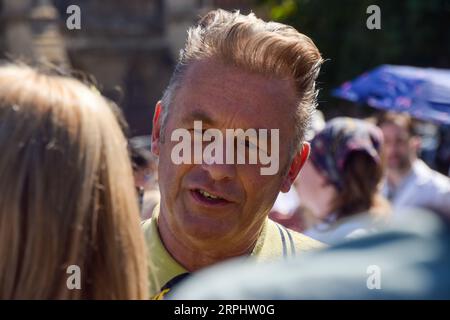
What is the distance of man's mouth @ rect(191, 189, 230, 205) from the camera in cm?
227

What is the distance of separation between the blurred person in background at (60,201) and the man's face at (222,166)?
602mm

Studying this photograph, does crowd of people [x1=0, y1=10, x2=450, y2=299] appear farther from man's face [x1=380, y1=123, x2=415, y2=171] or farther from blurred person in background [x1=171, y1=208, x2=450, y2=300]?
man's face [x1=380, y1=123, x2=415, y2=171]

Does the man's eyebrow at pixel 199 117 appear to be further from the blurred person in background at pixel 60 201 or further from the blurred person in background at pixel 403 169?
the blurred person in background at pixel 403 169

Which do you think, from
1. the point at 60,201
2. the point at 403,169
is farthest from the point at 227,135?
the point at 403,169

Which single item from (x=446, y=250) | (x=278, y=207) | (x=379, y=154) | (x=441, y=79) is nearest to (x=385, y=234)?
(x=446, y=250)

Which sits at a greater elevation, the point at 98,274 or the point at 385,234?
the point at 385,234

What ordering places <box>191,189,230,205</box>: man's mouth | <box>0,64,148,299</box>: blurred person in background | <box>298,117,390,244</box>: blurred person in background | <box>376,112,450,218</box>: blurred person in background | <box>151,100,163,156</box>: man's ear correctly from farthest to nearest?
<box>376,112,450,218</box>: blurred person in background < <box>298,117,390,244</box>: blurred person in background < <box>151,100,163,156</box>: man's ear < <box>191,189,230,205</box>: man's mouth < <box>0,64,148,299</box>: blurred person in background

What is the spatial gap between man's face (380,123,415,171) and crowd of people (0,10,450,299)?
1.75 meters

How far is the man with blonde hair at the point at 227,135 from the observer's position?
7.50 ft

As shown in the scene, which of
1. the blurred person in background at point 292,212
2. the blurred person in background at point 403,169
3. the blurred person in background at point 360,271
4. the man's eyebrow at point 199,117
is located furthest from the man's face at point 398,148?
the blurred person in background at point 360,271

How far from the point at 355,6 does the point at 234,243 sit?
1424 centimetres

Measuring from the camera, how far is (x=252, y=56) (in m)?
2.33

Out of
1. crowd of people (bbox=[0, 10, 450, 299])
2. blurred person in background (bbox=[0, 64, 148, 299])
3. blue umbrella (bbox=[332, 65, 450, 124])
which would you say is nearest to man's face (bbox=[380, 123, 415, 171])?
blue umbrella (bbox=[332, 65, 450, 124])
